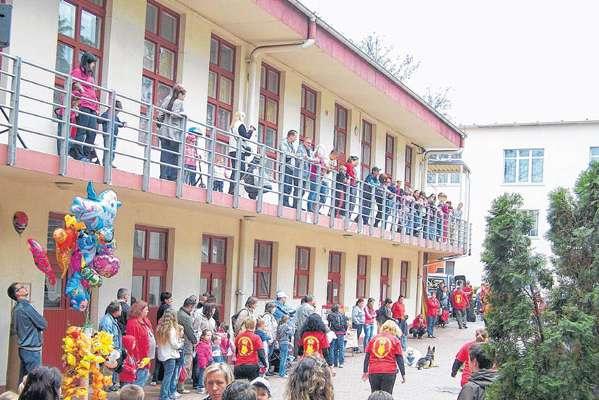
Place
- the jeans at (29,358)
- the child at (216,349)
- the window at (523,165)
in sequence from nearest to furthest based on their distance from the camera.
Result: the jeans at (29,358) → the child at (216,349) → the window at (523,165)

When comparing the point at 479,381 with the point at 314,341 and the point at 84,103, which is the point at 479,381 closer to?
the point at 314,341

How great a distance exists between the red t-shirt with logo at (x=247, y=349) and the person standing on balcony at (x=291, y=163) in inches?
206

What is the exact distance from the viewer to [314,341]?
12.9 m

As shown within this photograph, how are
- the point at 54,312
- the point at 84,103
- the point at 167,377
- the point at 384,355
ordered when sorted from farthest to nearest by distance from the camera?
the point at 54,312 → the point at 167,377 → the point at 84,103 → the point at 384,355

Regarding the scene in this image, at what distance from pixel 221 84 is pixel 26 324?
8.63 m

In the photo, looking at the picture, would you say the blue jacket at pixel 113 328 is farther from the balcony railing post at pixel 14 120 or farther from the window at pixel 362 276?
the window at pixel 362 276

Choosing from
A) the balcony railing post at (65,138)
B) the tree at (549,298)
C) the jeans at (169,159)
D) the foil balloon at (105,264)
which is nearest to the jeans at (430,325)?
the jeans at (169,159)

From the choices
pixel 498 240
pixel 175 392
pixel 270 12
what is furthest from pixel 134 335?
pixel 498 240

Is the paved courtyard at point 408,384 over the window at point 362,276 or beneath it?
beneath

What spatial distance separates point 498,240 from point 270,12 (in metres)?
12.3

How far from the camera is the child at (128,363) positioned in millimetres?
12625

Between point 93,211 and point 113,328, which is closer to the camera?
point 93,211

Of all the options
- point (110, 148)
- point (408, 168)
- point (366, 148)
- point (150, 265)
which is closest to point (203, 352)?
point (150, 265)

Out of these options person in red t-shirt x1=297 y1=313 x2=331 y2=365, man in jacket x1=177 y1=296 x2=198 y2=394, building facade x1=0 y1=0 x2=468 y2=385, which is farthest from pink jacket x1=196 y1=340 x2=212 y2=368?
person in red t-shirt x1=297 y1=313 x2=331 y2=365
